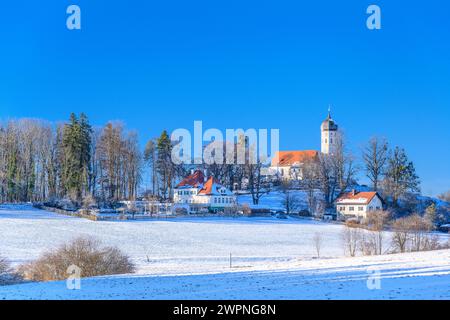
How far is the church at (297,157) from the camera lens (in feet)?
345

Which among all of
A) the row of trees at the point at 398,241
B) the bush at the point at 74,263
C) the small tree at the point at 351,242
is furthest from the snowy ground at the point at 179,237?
the bush at the point at 74,263

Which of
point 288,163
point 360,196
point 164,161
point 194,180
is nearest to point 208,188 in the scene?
point 194,180

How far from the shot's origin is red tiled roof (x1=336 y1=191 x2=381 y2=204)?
262ft

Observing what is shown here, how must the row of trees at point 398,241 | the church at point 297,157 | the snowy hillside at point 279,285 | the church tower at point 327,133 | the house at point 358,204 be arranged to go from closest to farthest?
1. the snowy hillside at point 279,285
2. the row of trees at point 398,241
3. the house at point 358,204
4. the church at point 297,157
5. the church tower at point 327,133

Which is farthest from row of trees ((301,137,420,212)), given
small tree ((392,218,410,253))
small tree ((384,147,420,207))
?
small tree ((392,218,410,253))

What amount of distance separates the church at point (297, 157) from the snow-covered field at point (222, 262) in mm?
31208

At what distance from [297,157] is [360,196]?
3220 cm

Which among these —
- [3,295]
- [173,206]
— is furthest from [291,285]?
[173,206]

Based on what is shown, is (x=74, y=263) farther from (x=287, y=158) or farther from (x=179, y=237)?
(x=287, y=158)

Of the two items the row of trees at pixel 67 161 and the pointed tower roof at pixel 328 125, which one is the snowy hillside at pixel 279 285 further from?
the pointed tower roof at pixel 328 125

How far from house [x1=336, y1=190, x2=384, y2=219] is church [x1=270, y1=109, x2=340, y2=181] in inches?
A: 654

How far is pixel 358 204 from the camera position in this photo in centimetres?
8012

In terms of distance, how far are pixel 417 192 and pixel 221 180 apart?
1189 inches

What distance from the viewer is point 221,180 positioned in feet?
322
